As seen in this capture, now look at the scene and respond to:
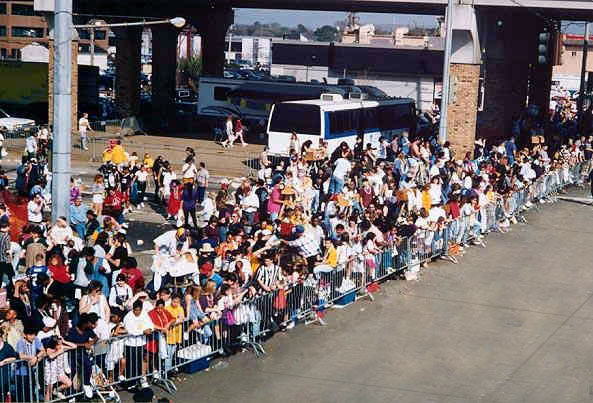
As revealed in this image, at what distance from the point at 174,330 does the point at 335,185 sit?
12.7 m

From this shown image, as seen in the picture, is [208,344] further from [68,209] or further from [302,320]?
[68,209]

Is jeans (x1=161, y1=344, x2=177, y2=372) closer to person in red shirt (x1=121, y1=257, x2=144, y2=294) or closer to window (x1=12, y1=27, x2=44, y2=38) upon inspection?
person in red shirt (x1=121, y1=257, x2=144, y2=294)

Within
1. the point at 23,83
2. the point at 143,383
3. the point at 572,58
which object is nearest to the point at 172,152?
the point at 23,83

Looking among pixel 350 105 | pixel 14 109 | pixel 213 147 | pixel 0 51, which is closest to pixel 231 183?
pixel 350 105

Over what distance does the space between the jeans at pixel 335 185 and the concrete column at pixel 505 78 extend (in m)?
18.5

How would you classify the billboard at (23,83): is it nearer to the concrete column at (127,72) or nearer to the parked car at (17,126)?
the concrete column at (127,72)

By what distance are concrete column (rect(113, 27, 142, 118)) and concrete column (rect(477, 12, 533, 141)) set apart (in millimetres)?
17383

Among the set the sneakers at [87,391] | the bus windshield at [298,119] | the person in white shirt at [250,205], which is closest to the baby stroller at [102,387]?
the sneakers at [87,391]

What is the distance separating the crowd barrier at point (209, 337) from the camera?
39.0 ft

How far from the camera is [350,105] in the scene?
36.2 meters

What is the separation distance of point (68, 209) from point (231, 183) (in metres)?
14.1

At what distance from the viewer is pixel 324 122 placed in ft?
112

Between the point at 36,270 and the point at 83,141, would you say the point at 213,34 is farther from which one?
the point at 36,270

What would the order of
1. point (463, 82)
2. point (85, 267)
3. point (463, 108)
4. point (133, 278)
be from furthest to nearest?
point (463, 108)
point (463, 82)
point (85, 267)
point (133, 278)
